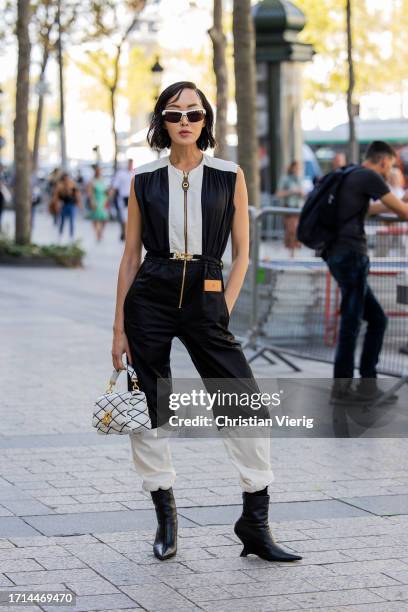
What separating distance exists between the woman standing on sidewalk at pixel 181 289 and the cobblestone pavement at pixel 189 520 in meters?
0.21

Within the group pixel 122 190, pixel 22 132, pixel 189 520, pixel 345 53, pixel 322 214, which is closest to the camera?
pixel 189 520

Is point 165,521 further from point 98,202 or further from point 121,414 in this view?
point 98,202

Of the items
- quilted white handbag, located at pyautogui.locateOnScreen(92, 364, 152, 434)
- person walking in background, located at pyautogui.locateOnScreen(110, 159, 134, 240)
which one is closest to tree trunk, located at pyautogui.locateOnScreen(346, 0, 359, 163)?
person walking in background, located at pyautogui.locateOnScreen(110, 159, 134, 240)

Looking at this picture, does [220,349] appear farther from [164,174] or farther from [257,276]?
[257,276]

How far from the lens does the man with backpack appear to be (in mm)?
8594

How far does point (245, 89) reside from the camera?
15.1 metres

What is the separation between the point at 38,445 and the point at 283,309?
3387 millimetres

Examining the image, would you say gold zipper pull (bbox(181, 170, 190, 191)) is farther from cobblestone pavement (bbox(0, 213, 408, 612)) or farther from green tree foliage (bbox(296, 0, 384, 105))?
green tree foliage (bbox(296, 0, 384, 105))

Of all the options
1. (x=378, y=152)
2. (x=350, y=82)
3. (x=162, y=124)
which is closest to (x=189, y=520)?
(x=162, y=124)

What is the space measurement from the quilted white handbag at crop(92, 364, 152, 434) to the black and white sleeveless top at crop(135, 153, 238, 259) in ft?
1.91

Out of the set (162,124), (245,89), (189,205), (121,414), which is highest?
A: (245,89)

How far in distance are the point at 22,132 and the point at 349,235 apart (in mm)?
14036

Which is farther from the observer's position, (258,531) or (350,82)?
(350,82)

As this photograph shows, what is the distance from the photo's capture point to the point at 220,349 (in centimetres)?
521
